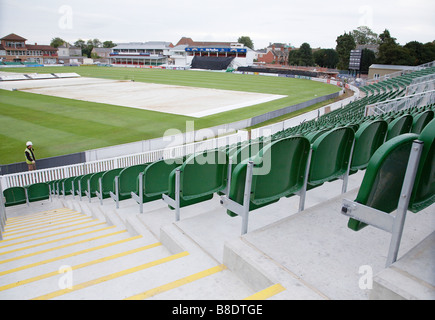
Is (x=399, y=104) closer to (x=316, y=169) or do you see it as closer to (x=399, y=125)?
(x=399, y=125)

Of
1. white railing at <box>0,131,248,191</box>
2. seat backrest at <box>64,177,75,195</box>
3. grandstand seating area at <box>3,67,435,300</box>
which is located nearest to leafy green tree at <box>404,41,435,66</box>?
white railing at <box>0,131,248,191</box>

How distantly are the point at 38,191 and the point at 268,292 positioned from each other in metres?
11.2

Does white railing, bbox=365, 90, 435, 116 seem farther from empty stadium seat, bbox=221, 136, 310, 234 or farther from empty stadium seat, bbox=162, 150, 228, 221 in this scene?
empty stadium seat, bbox=221, 136, 310, 234

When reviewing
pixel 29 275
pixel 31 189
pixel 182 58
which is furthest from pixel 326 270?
pixel 182 58

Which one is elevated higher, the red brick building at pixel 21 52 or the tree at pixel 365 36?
the tree at pixel 365 36

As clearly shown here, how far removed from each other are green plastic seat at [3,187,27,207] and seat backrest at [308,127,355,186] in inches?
417

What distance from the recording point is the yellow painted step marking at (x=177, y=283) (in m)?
2.34

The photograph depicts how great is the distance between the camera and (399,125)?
14.1 ft

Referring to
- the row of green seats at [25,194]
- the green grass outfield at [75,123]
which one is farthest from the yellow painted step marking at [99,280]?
the green grass outfield at [75,123]

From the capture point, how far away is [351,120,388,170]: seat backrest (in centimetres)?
387

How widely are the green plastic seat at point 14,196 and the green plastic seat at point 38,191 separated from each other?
0.18 metres

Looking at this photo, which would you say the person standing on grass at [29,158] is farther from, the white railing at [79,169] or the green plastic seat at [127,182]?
the green plastic seat at [127,182]

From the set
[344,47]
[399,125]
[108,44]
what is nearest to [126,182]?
[399,125]
